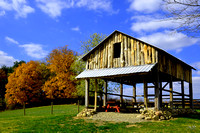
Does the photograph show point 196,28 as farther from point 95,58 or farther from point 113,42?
point 95,58

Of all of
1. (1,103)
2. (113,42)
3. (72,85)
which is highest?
(113,42)

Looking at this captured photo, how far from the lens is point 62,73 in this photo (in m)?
45.5

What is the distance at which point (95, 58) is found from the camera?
20.9m

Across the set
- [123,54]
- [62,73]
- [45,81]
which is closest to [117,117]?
[123,54]

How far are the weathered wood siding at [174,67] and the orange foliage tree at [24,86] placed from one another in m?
35.9

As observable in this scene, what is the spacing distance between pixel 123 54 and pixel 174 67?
5.75 metres

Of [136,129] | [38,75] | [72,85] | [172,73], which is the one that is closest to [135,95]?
[172,73]

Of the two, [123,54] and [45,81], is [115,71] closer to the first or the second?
[123,54]

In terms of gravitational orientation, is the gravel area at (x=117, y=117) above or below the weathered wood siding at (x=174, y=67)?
below

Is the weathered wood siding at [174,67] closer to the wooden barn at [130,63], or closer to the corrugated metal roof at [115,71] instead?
the wooden barn at [130,63]

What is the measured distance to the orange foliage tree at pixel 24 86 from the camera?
162 feet

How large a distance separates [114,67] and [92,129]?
7.50 m

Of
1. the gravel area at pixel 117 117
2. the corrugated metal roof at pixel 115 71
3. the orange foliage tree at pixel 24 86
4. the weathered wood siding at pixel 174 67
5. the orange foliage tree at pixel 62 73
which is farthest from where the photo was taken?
the orange foliage tree at pixel 24 86

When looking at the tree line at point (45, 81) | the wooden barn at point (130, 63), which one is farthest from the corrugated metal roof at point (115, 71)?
the tree line at point (45, 81)
